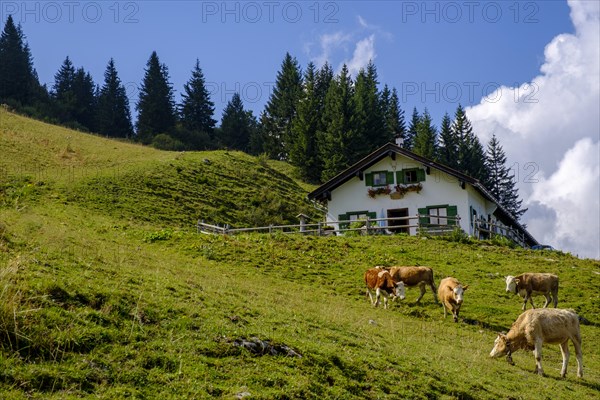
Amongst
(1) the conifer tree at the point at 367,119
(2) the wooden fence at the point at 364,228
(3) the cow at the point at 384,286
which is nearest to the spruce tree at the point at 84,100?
(1) the conifer tree at the point at 367,119

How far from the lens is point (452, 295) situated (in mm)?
20516

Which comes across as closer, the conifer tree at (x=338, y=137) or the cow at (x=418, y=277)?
the cow at (x=418, y=277)

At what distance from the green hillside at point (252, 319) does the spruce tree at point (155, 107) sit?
60506 mm

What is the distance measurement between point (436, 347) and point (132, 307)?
26.9 feet

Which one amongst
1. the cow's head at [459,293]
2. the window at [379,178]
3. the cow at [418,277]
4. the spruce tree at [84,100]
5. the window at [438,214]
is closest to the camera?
the cow's head at [459,293]

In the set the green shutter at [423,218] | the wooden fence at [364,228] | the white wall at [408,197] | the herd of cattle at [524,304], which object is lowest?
the herd of cattle at [524,304]

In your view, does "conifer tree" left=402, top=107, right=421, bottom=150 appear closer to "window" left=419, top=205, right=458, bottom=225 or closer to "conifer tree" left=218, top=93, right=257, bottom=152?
"conifer tree" left=218, top=93, right=257, bottom=152

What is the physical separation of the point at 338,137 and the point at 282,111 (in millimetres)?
21185

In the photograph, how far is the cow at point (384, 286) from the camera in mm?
22078

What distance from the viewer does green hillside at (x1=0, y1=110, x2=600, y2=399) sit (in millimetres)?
8750

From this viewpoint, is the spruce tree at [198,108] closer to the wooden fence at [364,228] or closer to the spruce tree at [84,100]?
the spruce tree at [84,100]

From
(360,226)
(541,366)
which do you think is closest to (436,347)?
(541,366)

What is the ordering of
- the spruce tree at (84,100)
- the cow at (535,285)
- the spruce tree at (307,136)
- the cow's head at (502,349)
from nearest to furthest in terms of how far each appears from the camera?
the cow's head at (502,349)
the cow at (535,285)
the spruce tree at (307,136)
the spruce tree at (84,100)

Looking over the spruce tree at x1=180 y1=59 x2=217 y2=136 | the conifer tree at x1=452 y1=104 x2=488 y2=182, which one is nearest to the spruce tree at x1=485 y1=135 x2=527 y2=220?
the conifer tree at x1=452 y1=104 x2=488 y2=182
